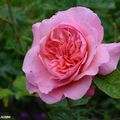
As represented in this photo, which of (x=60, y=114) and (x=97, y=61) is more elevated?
(x=97, y=61)

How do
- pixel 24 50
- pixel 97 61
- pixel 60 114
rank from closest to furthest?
pixel 97 61, pixel 60 114, pixel 24 50

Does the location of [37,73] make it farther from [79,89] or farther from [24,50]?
[24,50]

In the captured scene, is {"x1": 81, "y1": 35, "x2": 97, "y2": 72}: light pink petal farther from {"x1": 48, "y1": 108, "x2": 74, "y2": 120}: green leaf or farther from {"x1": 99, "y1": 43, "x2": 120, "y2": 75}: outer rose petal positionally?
{"x1": 48, "y1": 108, "x2": 74, "y2": 120}: green leaf

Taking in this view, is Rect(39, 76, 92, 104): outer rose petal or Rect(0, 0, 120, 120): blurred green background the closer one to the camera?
Rect(39, 76, 92, 104): outer rose petal

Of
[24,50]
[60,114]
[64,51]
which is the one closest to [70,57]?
[64,51]

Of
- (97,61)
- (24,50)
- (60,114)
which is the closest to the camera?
(97,61)

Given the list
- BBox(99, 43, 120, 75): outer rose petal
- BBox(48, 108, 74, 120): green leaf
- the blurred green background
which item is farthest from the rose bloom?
the blurred green background

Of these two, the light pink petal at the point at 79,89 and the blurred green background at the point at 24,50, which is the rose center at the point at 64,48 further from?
the blurred green background at the point at 24,50
